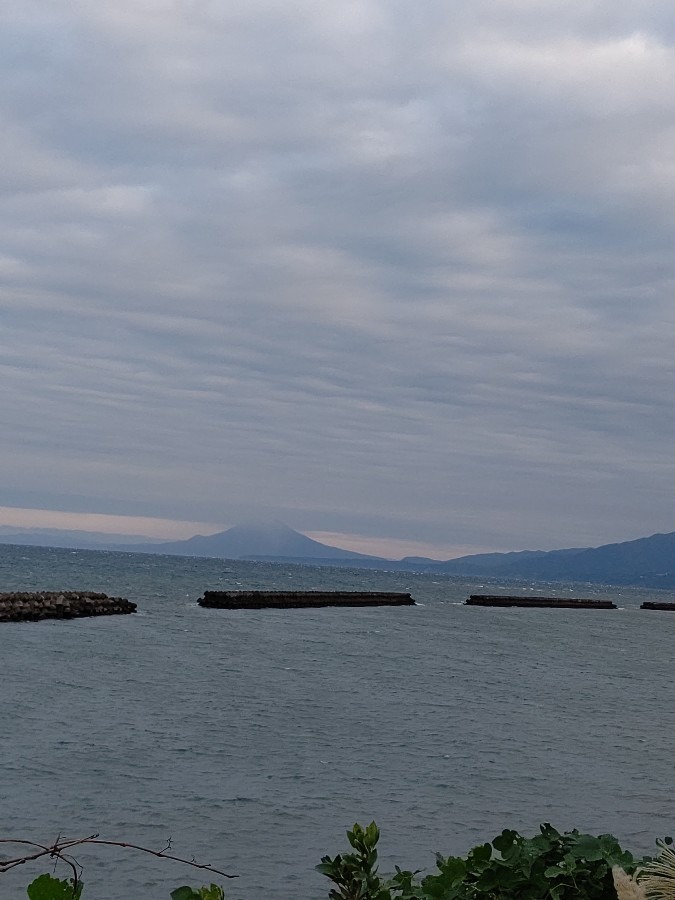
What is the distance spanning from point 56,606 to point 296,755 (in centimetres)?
4020

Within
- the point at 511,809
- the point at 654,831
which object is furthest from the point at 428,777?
the point at 654,831

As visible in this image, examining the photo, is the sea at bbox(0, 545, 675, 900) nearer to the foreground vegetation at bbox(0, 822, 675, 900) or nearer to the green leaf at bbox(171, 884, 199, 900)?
the foreground vegetation at bbox(0, 822, 675, 900)

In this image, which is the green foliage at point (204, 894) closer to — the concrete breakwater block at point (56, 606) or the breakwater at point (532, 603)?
the concrete breakwater block at point (56, 606)

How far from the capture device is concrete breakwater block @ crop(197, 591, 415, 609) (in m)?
76.2

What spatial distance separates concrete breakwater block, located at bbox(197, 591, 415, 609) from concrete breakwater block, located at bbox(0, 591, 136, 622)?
1168cm

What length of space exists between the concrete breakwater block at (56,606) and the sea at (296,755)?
8.99 m

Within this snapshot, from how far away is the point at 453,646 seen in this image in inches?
2007

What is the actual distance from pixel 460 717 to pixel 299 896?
14.8 metres

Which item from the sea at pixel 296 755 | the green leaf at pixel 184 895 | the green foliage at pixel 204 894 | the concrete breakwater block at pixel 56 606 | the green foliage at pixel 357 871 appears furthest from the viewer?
the concrete breakwater block at pixel 56 606

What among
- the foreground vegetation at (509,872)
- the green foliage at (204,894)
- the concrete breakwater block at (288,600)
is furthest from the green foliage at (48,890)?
the concrete breakwater block at (288,600)

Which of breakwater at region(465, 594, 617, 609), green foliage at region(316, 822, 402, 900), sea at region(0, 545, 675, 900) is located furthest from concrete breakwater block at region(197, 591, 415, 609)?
green foliage at region(316, 822, 402, 900)

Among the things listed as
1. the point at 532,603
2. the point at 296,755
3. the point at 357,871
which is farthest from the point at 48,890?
the point at 532,603

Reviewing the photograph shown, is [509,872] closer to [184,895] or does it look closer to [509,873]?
[509,873]

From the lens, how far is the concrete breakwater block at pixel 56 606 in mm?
53125
